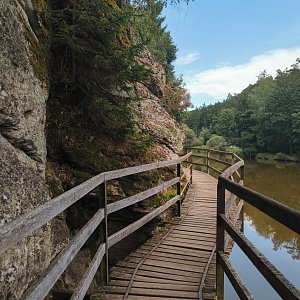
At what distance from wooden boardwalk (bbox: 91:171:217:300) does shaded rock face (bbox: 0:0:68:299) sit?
91cm

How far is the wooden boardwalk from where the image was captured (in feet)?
10.5

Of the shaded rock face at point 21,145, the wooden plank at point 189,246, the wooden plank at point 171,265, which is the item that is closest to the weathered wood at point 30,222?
the shaded rock face at point 21,145

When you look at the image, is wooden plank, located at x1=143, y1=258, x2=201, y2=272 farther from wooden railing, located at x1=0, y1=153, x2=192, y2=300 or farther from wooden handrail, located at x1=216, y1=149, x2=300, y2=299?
wooden handrail, located at x1=216, y1=149, x2=300, y2=299

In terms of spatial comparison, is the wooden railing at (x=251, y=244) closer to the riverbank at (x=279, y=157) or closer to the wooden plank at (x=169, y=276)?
the wooden plank at (x=169, y=276)

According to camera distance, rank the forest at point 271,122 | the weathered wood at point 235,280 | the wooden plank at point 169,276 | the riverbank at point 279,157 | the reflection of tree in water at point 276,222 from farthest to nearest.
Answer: the forest at point 271,122
the riverbank at point 279,157
the reflection of tree in water at point 276,222
the wooden plank at point 169,276
the weathered wood at point 235,280

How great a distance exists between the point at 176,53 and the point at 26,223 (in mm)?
34456

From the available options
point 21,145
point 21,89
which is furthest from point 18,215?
point 21,89

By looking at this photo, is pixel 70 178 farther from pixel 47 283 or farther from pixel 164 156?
pixel 47 283

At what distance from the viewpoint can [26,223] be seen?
1418mm

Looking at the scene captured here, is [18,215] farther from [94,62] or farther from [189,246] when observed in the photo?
[94,62]

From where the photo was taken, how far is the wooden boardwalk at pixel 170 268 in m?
3.20

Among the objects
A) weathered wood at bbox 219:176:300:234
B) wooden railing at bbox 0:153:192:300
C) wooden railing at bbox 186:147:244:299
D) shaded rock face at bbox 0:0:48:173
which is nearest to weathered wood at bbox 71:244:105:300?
wooden railing at bbox 0:153:192:300

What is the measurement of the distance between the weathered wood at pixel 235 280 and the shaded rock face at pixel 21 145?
205 cm

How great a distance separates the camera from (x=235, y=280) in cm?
243
